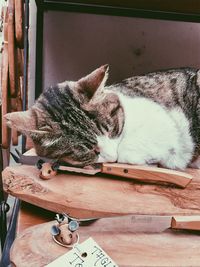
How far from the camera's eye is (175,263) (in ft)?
2.00

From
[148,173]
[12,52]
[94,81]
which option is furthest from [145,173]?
[12,52]

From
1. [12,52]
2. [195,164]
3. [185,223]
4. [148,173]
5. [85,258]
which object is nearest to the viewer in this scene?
[85,258]

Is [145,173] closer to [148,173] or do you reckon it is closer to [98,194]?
[148,173]

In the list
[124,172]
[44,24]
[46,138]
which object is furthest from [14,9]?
[124,172]

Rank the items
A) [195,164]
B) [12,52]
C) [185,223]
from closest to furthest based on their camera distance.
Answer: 1. [185,223]
2. [195,164]
3. [12,52]

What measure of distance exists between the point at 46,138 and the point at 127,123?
194mm

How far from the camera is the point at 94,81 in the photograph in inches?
31.7

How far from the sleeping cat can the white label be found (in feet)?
0.83

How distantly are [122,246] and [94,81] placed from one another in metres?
0.35

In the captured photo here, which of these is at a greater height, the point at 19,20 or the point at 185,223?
the point at 19,20

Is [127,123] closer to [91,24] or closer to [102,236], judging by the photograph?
[102,236]

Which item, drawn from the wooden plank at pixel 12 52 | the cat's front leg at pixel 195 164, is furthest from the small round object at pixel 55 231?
the wooden plank at pixel 12 52

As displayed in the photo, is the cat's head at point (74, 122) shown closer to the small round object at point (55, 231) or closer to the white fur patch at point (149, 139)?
the white fur patch at point (149, 139)

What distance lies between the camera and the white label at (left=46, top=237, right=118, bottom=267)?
568 millimetres
